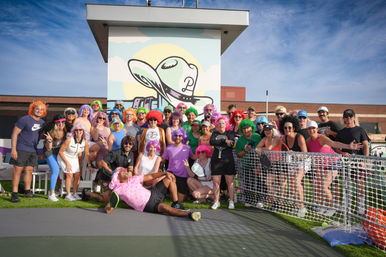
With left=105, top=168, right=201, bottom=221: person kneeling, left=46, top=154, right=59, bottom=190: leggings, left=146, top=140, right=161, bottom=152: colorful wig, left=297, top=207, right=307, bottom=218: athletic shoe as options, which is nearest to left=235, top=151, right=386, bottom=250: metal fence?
left=297, top=207, right=307, bottom=218: athletic shoe

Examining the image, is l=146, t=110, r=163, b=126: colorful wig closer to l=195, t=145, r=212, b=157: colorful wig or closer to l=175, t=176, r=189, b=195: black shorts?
l=195, t=145, r=212, b=157: colorful wig

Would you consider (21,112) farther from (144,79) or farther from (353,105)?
(353,105)

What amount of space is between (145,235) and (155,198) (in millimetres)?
1145

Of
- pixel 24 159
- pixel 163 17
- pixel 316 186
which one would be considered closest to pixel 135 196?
pixel 24 159

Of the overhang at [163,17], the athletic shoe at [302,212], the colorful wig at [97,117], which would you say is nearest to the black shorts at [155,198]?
the colorful wig at [97,117]

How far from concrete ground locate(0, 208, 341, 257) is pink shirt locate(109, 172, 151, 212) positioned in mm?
171

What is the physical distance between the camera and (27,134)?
5133mm

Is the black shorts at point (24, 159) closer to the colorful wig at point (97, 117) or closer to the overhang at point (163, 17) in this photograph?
the colorful wig at point (97, 117)

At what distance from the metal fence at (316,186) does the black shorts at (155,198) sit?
1776mm

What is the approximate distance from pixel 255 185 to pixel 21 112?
94.1 feet

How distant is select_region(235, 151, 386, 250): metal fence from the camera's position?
3.55 m

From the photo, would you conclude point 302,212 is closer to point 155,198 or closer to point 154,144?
point 155,198

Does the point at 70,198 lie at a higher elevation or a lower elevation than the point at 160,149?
lower

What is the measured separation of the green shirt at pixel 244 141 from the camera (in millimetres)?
5038
